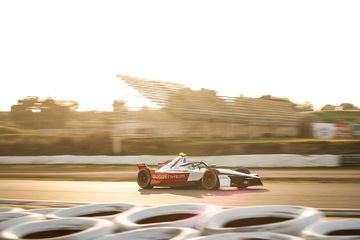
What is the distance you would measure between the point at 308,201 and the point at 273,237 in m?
5.54

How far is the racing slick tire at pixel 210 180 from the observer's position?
436 inches

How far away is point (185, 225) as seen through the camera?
4.66 m

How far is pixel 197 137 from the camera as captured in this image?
97.9 feet

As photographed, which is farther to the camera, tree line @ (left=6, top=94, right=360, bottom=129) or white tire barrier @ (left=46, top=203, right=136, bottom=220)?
tree line @ (left=6, top=94, right=360, bottom=129)

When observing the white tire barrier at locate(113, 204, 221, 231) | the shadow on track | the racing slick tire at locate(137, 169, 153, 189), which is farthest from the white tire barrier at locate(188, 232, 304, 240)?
the racing slick tire at locate(137, 169, 153, 189)

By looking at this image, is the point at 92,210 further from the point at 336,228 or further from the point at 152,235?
the point at 336,228

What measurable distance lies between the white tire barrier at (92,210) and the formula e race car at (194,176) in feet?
17.7

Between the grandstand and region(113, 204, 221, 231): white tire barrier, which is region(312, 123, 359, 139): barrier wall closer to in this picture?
the grandstand

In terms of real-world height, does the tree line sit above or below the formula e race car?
above

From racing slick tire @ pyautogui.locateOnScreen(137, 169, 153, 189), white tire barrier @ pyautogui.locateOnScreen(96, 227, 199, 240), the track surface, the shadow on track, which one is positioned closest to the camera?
white tire barrier @ pyautogui.locateOnScreen(96, 227, 199, 240)

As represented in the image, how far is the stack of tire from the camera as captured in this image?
4.07 meters

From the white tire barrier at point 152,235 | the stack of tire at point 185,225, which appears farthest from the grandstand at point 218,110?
the white tire barrier at point 152,235

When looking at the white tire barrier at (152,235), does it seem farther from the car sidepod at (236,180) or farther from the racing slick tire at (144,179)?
the racing slick tire at (144,179)

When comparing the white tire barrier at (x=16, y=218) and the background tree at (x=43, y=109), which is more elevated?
the background tree at (x=43, y=109)
